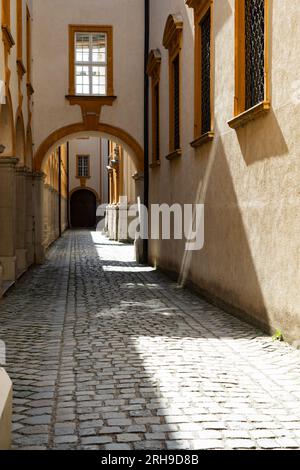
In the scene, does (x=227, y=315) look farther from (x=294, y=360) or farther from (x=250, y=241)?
(x=294, y=360)

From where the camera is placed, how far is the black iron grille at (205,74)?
1174 cm

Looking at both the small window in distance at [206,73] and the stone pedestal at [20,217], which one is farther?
the stone pedestal at [20,217]

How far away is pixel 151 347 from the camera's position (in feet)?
24.2

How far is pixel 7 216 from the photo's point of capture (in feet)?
43.8

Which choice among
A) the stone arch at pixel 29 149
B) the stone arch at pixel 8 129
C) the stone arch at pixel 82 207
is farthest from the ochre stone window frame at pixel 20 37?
the stone arch at pixel 82 207

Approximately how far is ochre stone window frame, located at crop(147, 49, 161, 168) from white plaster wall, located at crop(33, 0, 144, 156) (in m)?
1.03

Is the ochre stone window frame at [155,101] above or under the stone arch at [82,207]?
above

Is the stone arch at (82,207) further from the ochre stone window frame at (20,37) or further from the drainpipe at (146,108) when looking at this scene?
the ochre stone window frame at (20,37)

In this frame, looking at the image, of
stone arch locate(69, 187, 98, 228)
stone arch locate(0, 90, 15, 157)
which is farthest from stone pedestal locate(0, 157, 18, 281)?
stone arch locate(69, 187, 98, 228)

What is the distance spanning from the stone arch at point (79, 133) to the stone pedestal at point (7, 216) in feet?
20.6

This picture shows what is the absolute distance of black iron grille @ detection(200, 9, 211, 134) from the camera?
11.7 meters

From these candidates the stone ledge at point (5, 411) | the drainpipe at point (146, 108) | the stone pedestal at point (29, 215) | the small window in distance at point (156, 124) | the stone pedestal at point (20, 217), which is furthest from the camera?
the drainpipe at point (146, 108)
